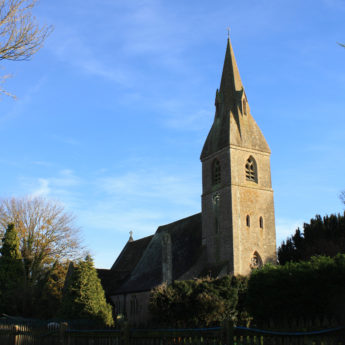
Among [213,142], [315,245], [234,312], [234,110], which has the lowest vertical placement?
[234,312]

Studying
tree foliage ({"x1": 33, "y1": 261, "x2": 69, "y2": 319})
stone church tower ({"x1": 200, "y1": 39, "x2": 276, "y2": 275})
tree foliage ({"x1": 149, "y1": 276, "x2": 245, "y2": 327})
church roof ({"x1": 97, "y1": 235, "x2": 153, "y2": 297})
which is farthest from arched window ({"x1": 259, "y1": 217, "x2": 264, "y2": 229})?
tree foliage ({"x1": 33, "y1": 261, "x2": 69, "y2": 319})

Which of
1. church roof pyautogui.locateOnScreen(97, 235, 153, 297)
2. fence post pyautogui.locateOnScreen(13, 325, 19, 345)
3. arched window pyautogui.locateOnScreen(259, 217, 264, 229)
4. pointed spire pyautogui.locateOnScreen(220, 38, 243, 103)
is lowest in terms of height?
fence post pyautogui.locateOnScreen(13, 325, 19, 345)

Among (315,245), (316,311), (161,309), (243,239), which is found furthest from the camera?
(315,245)

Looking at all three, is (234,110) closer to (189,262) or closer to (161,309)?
(189,262)

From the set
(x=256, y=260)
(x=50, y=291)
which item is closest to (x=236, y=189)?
(x=256, y=260)

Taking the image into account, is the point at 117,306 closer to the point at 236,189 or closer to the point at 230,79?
the point at 236,189

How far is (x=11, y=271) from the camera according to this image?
120ft

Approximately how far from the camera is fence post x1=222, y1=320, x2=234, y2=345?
8.15 metres

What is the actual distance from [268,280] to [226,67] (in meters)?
23.2

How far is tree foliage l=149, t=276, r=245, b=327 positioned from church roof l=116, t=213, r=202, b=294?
796 cm

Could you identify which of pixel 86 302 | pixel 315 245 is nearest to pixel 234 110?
pixel 315 245

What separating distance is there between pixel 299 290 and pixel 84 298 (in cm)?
1247

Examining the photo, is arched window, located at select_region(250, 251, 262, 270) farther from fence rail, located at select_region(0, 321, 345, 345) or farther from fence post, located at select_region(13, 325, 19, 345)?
fence rail, located at select_region(0, 321, 345, 345)

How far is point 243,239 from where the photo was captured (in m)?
32.2
